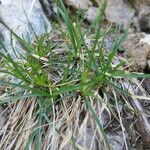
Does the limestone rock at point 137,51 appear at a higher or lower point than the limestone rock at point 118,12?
lower

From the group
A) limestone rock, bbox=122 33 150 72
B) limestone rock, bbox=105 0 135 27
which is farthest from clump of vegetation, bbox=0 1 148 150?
limestone rock, bbox=105 0 135 27

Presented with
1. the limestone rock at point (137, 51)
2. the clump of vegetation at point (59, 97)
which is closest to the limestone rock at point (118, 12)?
the limestone rock at point (137, 51)

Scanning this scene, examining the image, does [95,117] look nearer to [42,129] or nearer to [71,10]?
[42,129]

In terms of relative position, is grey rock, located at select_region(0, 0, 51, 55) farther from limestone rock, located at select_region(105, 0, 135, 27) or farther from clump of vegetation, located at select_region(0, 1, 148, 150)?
limestone rock, located at select_region(105, 0, 135, 27)

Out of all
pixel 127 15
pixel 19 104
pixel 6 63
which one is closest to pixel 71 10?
pixel 127 15

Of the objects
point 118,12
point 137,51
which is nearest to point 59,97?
point 137,51

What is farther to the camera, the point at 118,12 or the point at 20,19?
the point at 118,12

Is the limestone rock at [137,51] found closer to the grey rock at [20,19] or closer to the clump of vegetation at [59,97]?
the clump of vegetation at [59,97]

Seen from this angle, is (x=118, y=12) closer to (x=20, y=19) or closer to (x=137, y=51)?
(x=137, y=51)
